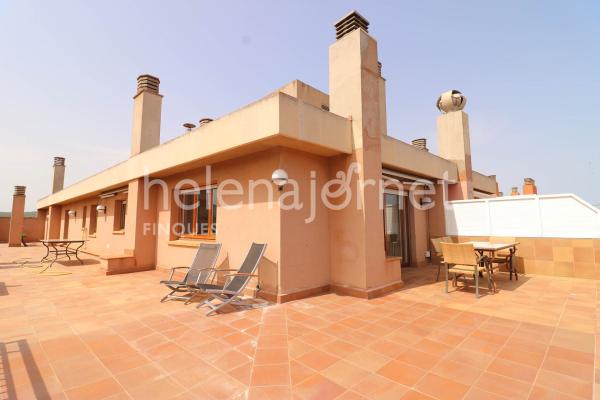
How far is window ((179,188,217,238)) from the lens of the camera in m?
7.06

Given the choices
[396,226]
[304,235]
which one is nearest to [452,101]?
[396,226]

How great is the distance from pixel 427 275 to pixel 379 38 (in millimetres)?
6310

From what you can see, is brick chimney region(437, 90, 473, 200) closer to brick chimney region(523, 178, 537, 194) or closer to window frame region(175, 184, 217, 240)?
window frame region(175, 184, 217, 240)

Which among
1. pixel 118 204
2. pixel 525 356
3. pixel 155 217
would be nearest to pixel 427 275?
pixel 525 356

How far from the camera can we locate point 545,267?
7246 mm

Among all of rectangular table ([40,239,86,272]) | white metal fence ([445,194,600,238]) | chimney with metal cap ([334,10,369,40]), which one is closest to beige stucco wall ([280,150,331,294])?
chimney with metal cap ([334,10,369,40])

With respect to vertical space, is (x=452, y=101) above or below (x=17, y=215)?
above

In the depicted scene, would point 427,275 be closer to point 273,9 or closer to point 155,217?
point 273,9

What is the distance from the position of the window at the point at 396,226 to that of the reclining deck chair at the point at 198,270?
533 cm

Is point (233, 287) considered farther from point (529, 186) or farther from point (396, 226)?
point (529, 186)

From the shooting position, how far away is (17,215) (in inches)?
779

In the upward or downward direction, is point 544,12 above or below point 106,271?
above

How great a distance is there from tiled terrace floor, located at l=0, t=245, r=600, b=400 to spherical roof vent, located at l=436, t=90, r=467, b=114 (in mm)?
7489

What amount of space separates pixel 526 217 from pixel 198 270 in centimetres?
888
